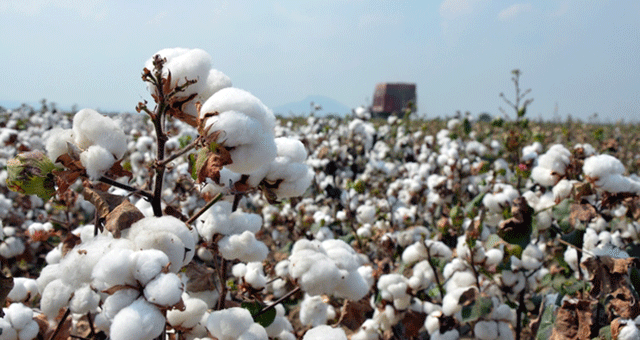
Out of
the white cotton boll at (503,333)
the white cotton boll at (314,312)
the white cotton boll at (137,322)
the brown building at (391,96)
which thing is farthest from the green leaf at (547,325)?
the brown building at (391,96)

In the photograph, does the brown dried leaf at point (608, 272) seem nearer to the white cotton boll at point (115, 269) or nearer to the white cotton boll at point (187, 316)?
the white cotton boll at point (187, 316)

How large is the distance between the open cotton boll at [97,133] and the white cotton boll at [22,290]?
878mm

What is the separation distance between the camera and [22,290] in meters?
1.56

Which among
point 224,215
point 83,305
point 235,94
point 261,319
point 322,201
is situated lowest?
point 322,201

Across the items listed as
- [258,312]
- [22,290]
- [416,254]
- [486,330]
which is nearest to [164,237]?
[258,312]

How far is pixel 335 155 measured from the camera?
182 inches

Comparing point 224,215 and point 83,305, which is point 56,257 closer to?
point 83,305

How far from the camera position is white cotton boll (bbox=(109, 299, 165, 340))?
28.0 inches

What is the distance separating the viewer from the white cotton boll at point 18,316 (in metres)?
1.28

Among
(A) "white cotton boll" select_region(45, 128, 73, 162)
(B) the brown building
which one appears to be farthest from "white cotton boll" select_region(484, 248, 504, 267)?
(B) the brown building

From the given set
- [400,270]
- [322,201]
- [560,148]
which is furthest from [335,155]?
[560,148]

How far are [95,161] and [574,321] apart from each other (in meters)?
1.55

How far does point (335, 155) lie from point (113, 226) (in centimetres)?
383

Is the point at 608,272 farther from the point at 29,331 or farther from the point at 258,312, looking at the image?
the point at 29,331
